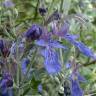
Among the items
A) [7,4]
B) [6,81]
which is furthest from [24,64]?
[7,4]

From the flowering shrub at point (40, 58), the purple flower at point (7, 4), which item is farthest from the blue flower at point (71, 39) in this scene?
the purple flower at point (7, 4)

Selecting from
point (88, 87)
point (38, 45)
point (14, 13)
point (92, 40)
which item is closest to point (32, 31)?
point (38, 45)

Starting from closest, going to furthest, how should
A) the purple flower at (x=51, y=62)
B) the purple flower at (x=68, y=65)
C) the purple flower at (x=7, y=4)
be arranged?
the purple flower at (x=51, y=62)
the purple flower at (x=68, y=65)
the purple flower at (x=7, y=4)

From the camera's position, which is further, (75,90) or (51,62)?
(75,90)

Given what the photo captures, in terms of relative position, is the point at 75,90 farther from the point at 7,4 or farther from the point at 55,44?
the point at 7,4

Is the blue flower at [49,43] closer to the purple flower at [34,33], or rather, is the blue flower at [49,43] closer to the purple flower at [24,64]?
the purple flower at [34,33]

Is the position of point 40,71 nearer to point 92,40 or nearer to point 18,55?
point 18,55

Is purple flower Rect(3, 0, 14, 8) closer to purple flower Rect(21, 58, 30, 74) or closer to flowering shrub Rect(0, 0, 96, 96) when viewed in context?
flowering shrub Rect(0, 0, 96, 96)

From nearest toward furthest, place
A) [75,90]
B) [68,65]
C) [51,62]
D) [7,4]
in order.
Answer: [51,62] → [75,90] → [68,65] → [7,4]

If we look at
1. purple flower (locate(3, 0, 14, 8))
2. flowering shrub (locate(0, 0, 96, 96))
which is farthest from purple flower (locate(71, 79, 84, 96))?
purple flower (locate(3, 0, 14, 8))
